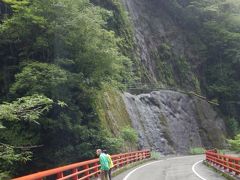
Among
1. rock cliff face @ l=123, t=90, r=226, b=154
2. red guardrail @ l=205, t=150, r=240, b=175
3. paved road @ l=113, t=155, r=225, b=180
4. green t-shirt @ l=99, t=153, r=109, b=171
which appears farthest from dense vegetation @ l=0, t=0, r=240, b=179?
rock cliff face @ l=123, t=90, r=226, b=154

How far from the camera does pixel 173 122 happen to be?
158 ft

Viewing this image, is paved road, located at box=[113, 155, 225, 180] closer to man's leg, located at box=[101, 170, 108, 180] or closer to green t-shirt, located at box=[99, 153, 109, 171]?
man's leg, located at box=[101, 170, 108, 180]

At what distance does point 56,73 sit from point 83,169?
17.2ft

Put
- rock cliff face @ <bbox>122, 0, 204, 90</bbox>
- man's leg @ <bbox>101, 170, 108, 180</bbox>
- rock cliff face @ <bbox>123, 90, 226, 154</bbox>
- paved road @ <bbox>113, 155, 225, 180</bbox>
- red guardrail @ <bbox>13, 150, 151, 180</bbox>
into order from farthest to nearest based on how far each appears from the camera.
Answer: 1. rock cliff face @ <bbox>122, 0, 204, 90</bbox>
2. rock cliff face @ <bbox>123, 90, 226, 154</bbox>
3. paved road @ <bbox>113, 155, 225, 180</bbox>
4. man's leg @ <bbox>101, 170, 108, 180</bbox>
5. red guardrail @ <bbox>13, 150, 151, 180</bbox>

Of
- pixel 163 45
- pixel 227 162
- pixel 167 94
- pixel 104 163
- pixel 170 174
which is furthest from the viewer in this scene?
pixel 163 45

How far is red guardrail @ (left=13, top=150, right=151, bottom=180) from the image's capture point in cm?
1077

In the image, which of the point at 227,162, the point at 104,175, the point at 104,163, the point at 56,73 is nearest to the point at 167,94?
the point at 227,162

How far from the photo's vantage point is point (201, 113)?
53688 millimetres

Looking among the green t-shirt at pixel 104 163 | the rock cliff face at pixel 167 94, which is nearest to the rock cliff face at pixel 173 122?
the rock cliff face at pixel 167 94

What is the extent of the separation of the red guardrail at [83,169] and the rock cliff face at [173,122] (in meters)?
5.86

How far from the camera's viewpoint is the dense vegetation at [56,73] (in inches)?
836

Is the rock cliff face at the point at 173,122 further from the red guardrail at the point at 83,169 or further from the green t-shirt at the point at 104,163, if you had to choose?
the green t-shirt at the point at 104,163

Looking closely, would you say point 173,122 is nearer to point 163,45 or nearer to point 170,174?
point 163,45

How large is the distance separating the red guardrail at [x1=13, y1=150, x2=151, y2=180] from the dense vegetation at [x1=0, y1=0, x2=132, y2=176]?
3.80 feet
